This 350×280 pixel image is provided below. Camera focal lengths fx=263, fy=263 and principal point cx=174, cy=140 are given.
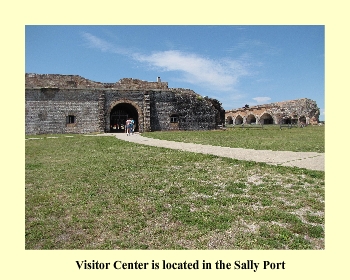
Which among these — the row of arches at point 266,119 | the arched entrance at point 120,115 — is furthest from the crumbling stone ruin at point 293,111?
the arched entrance at point 120,115

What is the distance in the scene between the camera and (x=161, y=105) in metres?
26.8

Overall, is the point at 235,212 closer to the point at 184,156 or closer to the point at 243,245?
the point at 243,245

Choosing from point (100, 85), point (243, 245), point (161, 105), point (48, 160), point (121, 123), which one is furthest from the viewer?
point (121, 123)

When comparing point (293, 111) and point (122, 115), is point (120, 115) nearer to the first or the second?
point (122, 115)

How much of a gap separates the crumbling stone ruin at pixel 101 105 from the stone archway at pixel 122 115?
0.10 m

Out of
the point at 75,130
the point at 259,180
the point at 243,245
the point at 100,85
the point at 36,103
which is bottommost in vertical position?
the point at 243,245

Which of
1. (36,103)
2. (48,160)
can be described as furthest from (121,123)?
(48,160)

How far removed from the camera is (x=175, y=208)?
4.31 metres

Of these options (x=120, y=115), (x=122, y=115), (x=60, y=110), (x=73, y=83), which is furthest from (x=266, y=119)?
(x=60, y=110)

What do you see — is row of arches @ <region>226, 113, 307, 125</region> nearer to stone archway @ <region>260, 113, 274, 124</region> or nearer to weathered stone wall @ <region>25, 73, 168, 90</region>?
stone archway @ <region>260, 113, 274, 124</region>

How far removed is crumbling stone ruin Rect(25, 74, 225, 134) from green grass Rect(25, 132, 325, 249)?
60.2ft

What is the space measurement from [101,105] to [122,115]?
14.3 ft

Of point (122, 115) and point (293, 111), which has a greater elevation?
point (293, 111)

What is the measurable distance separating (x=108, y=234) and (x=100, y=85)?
23.5m
